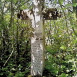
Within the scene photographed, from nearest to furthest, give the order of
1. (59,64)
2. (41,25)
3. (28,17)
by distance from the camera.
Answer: (41,25) → (28,17) → (59,64)

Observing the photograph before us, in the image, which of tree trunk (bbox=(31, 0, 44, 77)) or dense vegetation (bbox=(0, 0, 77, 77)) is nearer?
tree trunk (bbox=(31, 0, 44, 77))

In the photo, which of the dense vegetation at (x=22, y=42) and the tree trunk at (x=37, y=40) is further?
the dense vegetation at (x=22, y=42)

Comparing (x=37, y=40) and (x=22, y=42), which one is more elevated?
(x=37, y=40)

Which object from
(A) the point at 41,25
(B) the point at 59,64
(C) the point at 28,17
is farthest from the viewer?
(B) the point at 59,64

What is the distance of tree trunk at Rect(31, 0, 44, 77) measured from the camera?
2656 millimetres

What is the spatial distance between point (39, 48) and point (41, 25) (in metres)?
0.50

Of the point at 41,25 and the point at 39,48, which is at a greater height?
the point at 41,25

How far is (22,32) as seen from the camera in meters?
4.08

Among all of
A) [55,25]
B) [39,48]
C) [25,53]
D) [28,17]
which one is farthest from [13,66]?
[55,25]

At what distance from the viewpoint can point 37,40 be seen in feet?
8.84

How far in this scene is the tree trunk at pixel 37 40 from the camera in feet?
8.71

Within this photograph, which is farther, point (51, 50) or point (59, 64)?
point (51, 50)

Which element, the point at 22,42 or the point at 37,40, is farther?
the point at 22,42

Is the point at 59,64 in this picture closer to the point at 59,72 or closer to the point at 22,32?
the point at 59,72
